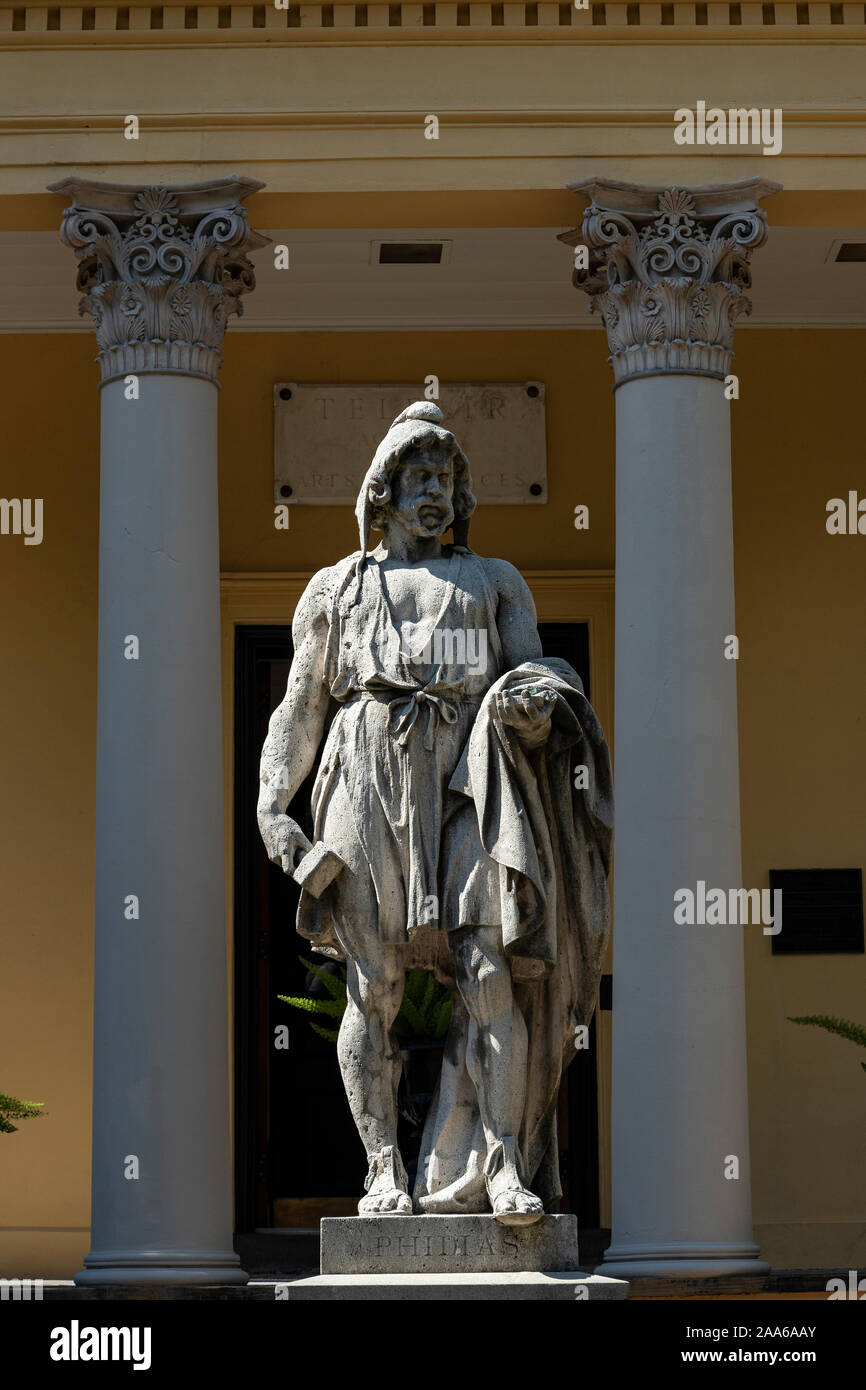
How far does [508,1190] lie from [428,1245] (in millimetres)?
279

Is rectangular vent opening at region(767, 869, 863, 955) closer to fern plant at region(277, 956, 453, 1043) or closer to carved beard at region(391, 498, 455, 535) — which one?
fern plant at region(277, 956, 453, 1043)

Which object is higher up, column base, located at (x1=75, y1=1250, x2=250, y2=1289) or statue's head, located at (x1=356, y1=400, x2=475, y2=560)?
statue's head, located at (x1=356, y1=400, x2=475, y2=560)

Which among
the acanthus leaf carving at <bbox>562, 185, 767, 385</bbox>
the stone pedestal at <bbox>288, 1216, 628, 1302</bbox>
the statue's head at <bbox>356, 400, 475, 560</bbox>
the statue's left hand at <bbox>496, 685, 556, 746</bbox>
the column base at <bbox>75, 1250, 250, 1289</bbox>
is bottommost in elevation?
the column base at <bbox>75, 1250, 250, 1289</bbox>

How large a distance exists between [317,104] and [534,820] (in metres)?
7.40

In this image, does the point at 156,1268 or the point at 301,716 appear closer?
the point at 301,716

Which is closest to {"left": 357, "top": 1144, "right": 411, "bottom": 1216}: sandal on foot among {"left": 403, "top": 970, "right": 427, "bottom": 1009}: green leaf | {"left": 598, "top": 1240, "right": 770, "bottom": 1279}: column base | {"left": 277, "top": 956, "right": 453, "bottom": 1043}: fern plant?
{"left": 598, "top": 1240, "right": 770, "bottom": 1279}: column base

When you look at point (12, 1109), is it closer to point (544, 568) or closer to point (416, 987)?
point (416, 987)

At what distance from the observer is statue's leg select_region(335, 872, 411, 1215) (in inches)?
276

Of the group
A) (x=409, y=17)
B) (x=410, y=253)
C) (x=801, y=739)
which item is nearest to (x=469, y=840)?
(x=409, y=17)

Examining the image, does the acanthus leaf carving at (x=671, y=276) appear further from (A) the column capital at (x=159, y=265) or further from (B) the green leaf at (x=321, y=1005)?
(B) the green leaf at (x=321, y=1005)

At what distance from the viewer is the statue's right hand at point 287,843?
7137 millimetres

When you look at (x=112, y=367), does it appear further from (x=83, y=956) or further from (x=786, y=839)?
(x=786, y=839)

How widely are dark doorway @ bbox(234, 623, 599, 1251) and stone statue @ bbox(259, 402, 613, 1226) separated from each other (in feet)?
28.9

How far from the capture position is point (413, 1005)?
13594 millimetres
